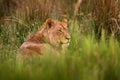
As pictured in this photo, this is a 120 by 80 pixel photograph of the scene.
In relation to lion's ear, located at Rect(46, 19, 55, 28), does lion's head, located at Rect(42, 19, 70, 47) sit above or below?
below

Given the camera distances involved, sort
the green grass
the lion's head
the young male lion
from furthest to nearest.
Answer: the lion's head → the young male lion → the green grass

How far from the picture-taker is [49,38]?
6.67 meters

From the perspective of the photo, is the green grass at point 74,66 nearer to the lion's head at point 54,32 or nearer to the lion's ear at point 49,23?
the lion's head at point 54,32

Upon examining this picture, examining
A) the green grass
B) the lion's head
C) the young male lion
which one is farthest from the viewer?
the lion's head

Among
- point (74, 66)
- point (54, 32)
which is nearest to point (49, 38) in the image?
point (54, 32)

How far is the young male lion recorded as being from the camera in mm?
6375

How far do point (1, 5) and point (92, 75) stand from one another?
21.8 ft

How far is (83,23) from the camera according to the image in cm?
875

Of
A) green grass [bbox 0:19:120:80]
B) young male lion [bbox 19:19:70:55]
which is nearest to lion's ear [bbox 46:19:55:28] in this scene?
young male lion [bbox 19:19:70:55]

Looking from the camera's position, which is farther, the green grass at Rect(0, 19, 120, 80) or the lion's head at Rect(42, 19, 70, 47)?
the lion's head at Rect(42, 19, 70, 47)

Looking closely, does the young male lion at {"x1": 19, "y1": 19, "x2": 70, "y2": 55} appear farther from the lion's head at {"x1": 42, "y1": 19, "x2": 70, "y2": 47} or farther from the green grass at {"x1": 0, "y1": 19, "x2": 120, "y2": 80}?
the green grass at {"x1": 0, "y1": 19, "x2": 120, "y2": 80}

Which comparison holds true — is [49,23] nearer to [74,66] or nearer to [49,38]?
[49,38]

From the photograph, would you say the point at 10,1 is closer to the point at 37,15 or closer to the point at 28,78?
the point at 37,15

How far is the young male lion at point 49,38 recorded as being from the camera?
6.38 metres
